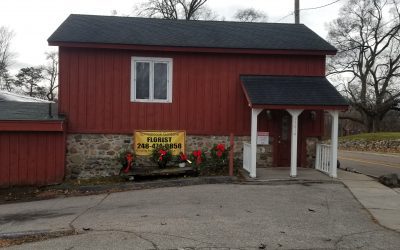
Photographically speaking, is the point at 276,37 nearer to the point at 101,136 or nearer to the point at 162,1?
the point at 101,136

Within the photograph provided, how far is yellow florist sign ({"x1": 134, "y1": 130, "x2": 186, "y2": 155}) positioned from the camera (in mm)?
13820

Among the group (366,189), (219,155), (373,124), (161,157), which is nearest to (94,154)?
(161,157)

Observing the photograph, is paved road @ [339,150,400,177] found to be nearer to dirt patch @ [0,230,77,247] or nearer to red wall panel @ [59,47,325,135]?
red wall panel @ [59,47,325,135]

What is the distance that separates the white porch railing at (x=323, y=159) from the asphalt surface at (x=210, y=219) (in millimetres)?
1717

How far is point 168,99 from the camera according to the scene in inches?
551

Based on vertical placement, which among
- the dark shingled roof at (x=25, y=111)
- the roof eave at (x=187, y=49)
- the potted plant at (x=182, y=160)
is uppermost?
the roof eave at (x=187, y=49)

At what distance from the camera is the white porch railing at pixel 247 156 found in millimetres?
12922

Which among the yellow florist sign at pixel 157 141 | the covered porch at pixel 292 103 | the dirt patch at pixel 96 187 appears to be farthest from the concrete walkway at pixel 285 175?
the yellow florist sign at pixel 157 141

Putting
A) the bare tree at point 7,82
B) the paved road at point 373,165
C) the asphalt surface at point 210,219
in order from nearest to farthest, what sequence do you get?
1. the asphalt surface at point 210,219
2. the paved road at point 373,165
3. the bare tree at point 7,82

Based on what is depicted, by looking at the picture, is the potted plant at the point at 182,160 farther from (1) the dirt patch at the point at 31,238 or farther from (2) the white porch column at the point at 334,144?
(1) the dirt patch at the point at 31,238

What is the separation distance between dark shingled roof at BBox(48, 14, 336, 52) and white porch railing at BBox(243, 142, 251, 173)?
10.8ft

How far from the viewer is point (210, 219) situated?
8.03 meters

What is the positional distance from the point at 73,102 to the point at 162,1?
2985 centimetres

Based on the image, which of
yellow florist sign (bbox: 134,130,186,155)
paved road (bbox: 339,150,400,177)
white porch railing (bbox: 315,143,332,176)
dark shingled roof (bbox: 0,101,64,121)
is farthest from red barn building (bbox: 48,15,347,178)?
paved road (bbox: 339,150,400,177)
